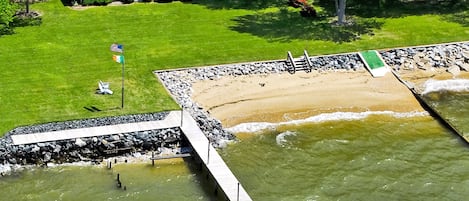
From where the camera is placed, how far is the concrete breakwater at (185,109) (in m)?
39.9

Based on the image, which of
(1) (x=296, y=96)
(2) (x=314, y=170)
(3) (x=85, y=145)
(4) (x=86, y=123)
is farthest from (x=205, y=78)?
(2) (x=314, y=170)

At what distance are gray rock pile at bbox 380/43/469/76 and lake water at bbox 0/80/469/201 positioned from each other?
6.64 meters

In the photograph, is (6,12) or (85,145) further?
(6,12)

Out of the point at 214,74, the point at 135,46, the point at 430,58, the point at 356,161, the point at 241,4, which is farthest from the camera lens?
the point at 241,4

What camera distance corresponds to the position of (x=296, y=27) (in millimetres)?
Answer: 55469

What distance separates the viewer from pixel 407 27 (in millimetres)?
55781

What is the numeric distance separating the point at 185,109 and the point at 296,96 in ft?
23.0

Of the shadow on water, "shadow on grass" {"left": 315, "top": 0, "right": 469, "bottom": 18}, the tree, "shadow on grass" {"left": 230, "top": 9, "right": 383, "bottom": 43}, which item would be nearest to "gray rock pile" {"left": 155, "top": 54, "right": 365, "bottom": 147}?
the shadow on water

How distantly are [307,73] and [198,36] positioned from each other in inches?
321

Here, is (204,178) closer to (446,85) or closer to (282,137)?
(282,137)

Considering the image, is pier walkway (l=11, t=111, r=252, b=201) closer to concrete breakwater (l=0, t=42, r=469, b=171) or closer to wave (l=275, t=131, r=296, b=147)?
concrete breakwater (l=0, t=42, r=469, b=171)

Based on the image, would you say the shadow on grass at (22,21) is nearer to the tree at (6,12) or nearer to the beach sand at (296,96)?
the tree at (6,12)

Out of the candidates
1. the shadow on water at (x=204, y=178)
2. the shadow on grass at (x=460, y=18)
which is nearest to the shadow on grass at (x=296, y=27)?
the shadow on grass at (x=460, y=18)

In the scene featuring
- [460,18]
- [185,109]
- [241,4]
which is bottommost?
[185,109]
